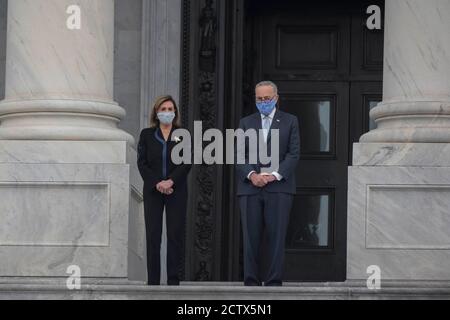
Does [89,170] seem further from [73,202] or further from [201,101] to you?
[201,101]

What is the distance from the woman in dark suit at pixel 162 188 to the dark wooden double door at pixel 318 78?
7065 mm

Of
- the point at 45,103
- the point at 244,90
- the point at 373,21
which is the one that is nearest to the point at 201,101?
the point at 244,90

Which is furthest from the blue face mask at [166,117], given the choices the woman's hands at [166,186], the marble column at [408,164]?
the marble column at [408,164]

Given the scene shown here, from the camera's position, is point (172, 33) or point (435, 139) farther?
point (172, 33)

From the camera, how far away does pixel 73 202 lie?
924 inches

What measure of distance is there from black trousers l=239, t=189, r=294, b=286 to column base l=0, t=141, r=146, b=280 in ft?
5.82

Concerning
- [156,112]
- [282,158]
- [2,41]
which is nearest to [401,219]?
[282,158]

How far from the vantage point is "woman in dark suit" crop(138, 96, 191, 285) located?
22.5 m

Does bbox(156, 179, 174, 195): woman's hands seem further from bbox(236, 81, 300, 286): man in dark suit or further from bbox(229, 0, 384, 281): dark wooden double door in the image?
bbox(229, 0, 384, 281): dark wooden double door

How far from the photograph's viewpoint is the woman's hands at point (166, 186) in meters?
22.5

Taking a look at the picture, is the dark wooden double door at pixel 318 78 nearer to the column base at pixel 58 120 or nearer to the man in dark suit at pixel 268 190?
the column base at pixel 58 120

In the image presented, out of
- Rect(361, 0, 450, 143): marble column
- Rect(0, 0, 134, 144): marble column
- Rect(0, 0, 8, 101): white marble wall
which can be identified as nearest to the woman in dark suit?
Rect(0, 0, 134, 144): marble column
